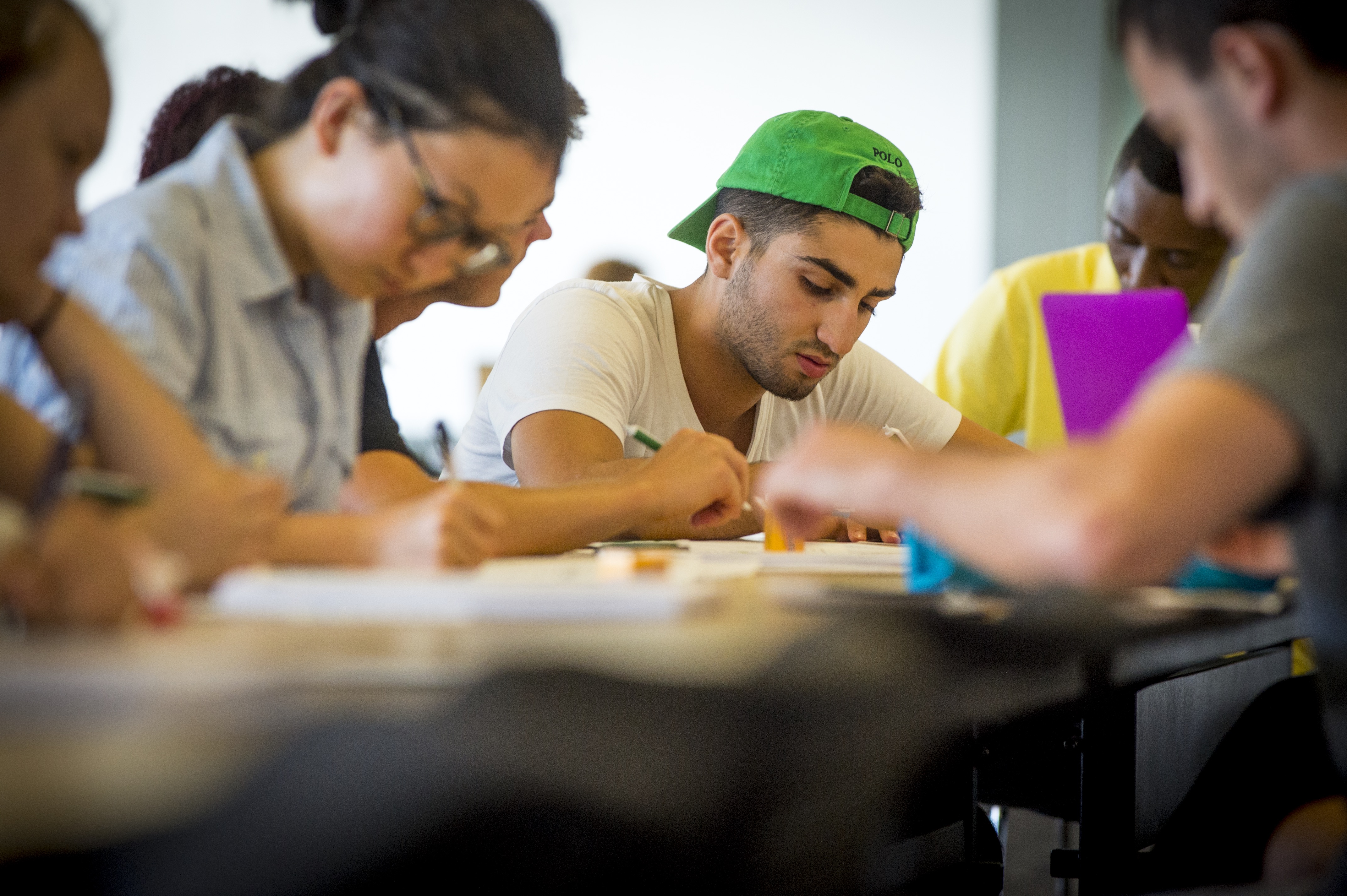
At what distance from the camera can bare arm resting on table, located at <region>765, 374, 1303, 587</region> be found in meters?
0.60

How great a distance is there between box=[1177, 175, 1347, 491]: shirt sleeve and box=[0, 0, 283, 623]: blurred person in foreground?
60cm

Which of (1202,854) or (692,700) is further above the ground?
(692,700)

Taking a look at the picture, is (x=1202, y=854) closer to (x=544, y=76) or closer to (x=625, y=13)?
(x=544, y=76)

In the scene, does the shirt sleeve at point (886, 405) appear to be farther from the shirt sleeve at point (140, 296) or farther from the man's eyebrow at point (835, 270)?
the shirt sleeve at point (140, 296)

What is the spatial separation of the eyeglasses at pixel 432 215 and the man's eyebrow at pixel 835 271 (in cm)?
84

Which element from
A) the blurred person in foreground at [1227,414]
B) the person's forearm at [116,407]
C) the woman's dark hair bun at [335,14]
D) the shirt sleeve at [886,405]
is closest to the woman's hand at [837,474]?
the blurred person in foreground at [1227,414]

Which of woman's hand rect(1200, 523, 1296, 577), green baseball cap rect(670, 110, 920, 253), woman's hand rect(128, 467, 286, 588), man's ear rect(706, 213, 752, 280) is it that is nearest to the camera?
woman's hand rect(128, 467, 286, 588)

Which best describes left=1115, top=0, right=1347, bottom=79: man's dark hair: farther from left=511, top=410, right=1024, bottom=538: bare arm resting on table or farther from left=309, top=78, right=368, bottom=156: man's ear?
left=511, top=410, right=1024, bottom=538: bare arm resting on table

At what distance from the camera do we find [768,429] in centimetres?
198

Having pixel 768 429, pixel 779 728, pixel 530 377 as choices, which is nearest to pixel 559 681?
pixel 779 728

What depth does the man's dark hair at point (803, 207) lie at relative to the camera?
1819 mm

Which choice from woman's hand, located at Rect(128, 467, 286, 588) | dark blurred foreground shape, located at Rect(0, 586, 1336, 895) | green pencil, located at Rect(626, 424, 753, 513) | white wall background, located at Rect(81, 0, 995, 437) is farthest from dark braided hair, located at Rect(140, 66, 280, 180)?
white wall background, located at Rect(81, 0, 995, 437)

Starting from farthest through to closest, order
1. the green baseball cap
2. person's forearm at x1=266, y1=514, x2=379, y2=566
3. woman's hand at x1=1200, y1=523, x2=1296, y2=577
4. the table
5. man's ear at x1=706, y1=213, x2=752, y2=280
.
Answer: man's ear at x1=706, y1=213, x2=752, y2=280 → the green baseball cap → person's forearm at x1=266, y1=514, x2=379, y2=566 → woman's hand at x1=1200, y1=523, x2=1296, y2=577 → the table

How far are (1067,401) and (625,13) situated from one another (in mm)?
3076
